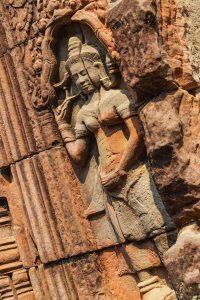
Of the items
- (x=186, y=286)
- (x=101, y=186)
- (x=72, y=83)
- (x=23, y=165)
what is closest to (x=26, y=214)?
(x=23, y=165)

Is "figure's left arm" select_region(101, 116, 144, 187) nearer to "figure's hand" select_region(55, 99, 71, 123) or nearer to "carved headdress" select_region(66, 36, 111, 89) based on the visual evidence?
"carved headdress" select_region(66, 36, 111, 89)

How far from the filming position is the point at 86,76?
6.67 m

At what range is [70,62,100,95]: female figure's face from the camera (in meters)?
6.64

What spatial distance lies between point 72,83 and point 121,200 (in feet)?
4.12

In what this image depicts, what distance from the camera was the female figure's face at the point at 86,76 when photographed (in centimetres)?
664

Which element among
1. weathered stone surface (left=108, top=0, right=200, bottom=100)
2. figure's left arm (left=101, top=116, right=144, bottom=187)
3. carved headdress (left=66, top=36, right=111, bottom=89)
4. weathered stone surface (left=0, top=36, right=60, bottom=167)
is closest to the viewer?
weathered stone surface (left=108, top=0, right=200, bottom=100)

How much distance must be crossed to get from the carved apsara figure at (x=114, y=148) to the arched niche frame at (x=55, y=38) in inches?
6.8

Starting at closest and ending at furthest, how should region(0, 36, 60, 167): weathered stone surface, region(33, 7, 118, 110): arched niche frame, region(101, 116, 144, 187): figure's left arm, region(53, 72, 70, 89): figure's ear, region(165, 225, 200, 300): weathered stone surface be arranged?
1. region(165, 225, 200, 300): weathered stone surface
2. region(101, 116, 144, 187): figure's left arm
3. region(33, 7, 118, 110): arched niche frame
4. region(53, 72, 70, 89): figure's ear
5. region(0, 36, 60, 167): weathered stone surface

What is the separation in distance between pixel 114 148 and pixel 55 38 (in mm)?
1228

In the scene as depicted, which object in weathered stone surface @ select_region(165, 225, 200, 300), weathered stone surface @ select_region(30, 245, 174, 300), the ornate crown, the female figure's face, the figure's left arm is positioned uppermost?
the ornate crown

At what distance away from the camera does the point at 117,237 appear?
6707 millimetres

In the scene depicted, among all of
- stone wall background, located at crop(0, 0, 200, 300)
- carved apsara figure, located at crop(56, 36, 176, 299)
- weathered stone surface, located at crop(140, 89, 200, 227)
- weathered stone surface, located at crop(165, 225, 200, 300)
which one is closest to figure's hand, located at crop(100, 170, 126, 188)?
carved apsara figure, located at crop(56, 36, 176, 299)

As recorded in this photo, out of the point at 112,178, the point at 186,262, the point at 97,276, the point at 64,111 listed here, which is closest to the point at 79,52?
the point at 64,111

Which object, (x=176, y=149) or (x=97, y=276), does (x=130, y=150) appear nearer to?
(x=176, y=149)
